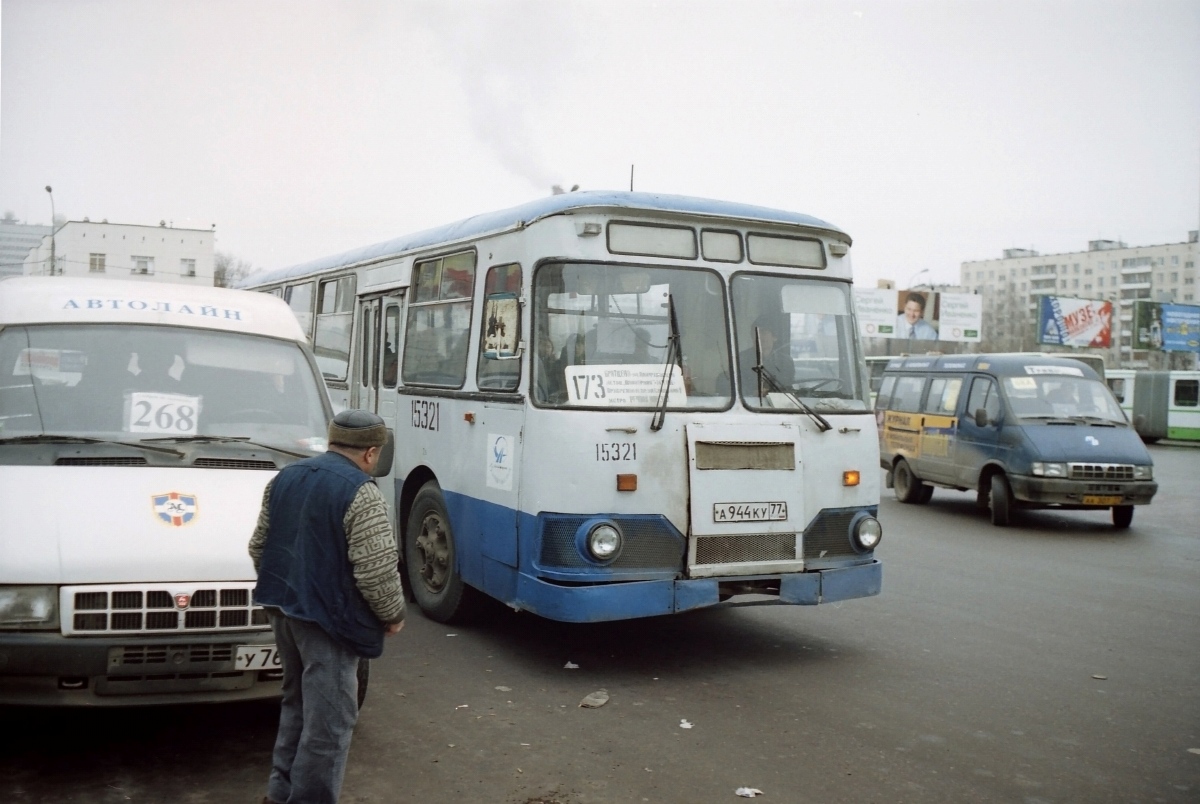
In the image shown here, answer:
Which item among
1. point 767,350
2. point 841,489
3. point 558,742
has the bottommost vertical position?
point 558,742

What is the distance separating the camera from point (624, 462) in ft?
22.3

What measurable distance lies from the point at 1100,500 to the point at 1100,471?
0.37 meters

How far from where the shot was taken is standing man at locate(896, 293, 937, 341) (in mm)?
58281

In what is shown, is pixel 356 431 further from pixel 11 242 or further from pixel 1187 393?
pixel 1187 393

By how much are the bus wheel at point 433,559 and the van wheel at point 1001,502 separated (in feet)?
30.6

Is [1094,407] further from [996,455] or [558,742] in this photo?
[558,742]

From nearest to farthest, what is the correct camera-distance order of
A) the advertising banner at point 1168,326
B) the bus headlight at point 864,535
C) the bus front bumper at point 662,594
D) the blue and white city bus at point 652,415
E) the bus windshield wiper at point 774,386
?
1. the bus front bumper at point 662,594
2. the blue and white city bus at point 652,415
3. the bus windshield wiper at point 774,386
4. the bus headlight at point 864,535
5. the advertising banner at point 1168,326

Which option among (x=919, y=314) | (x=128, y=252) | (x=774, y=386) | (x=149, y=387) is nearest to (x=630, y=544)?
(x=774, y=386)

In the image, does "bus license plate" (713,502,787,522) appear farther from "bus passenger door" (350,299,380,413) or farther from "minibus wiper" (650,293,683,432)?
"bus passenger door" (350,299,380,413)

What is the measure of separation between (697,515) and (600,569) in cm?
69

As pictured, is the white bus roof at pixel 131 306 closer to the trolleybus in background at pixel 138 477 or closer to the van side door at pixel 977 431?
the trolleybus in background at pixel 138 477

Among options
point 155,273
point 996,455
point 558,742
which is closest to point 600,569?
point 558,742

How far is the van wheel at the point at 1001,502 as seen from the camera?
15.2m

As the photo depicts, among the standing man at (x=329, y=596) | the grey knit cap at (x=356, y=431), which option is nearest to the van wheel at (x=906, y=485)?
the grey knit cap at (x=356, y=431)
